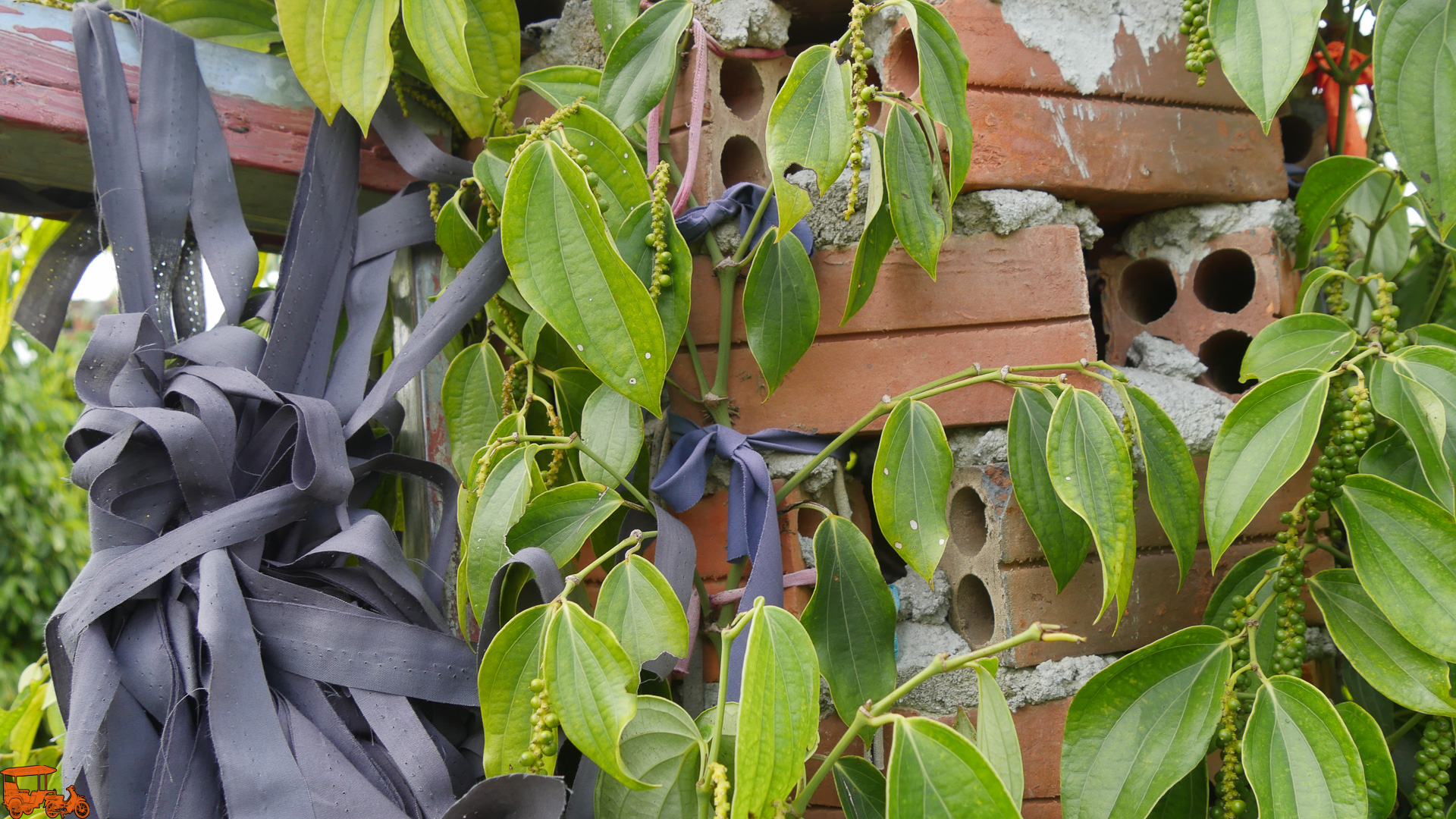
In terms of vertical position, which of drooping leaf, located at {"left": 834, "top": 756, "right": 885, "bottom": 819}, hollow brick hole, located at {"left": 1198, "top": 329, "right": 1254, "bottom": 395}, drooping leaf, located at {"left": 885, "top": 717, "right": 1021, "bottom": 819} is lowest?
drooping leaf, located at {"left": 834, "top": 756, "right": 885, "bottom": 819}

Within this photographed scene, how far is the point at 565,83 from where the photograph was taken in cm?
80

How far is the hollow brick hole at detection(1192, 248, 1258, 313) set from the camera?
896 mm

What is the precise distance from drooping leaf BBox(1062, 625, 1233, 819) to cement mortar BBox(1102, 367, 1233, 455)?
0.22 m

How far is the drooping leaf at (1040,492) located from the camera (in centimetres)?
69

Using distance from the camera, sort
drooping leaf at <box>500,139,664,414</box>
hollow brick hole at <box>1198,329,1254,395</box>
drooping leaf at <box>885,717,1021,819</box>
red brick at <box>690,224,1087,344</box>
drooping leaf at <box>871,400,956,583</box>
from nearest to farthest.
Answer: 1. drooping leaf at <box>885,717,1021,819</box>
2. drooping leaf at <box>500,139,664,414</box>
3. drooping leaf at <box>871,400,956,583</box>
4. red brick at <box>690,224,1087,344</box>
5. hollow brick hole at <box>1198,329,1254,395</box>

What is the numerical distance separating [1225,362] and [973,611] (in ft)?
1.23

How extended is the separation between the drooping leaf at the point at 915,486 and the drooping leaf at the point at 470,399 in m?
0.34

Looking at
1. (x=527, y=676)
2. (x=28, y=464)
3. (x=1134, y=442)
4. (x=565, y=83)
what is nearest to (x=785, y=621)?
(x=527, y=676)

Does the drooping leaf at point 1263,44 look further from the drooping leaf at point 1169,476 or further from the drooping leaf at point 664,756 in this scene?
the drooping leaf at point 664,756

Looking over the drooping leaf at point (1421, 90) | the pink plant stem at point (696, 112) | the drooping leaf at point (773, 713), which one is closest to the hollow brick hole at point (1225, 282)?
the drooping leaf at point (1421, 90)

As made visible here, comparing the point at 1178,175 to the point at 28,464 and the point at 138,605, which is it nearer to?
the point at 138,605

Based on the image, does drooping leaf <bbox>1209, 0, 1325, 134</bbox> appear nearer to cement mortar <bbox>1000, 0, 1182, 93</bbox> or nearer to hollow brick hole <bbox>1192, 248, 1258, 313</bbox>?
cement mortar <bbox>1000, 0, 1182, 93</bbox>

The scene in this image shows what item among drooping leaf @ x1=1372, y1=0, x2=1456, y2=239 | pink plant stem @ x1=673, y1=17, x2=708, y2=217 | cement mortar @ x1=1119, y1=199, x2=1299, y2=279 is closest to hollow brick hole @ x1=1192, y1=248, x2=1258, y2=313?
cement mortar @ x1=1119, y1=199, x2=1299, y2=279

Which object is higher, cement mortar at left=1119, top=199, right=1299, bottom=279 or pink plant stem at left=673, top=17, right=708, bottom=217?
pink plant stem at left=673, top=17, right=708, bottom=217
